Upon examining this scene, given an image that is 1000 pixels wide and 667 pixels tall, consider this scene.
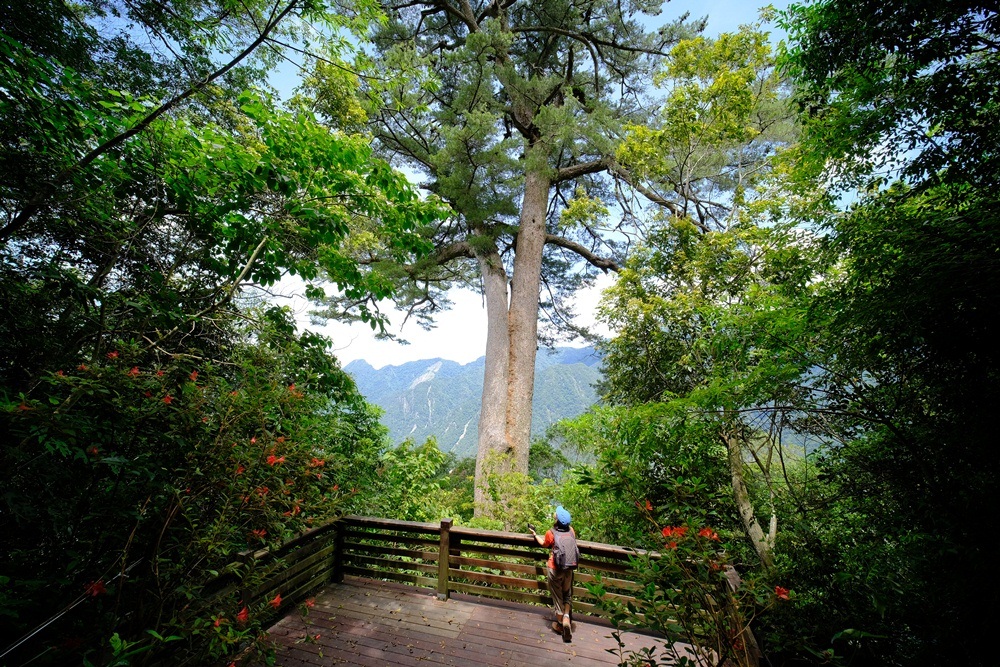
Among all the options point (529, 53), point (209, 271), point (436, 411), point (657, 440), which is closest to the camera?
point (209, 271)

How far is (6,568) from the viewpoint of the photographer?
1593mm

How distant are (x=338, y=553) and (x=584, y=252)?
311 inches

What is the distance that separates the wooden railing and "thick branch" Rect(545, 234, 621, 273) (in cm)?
678

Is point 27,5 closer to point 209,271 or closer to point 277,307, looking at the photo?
point 209,271

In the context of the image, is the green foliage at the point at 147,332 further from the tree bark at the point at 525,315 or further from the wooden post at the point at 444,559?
the tree bark at the point at 525,315

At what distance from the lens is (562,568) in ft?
11.2

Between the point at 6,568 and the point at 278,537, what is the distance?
1234 mm

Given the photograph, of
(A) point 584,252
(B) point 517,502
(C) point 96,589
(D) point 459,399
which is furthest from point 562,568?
(D) point 459,399

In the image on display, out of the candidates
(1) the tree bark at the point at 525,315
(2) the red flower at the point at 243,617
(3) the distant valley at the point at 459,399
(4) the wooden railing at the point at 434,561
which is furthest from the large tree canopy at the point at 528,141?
A: (3) the distant valley at the point at 459,399

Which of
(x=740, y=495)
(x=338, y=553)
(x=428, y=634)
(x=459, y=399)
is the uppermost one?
(x=459, y=399)

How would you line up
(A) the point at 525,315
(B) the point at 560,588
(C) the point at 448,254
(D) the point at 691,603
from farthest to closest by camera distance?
(C) the point at 448,254, (A) the point at 525,315, (B) the point at 560,588, (D) the point at 691,603

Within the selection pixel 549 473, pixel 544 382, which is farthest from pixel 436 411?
pixel 549 473

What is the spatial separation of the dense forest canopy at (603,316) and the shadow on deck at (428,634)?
1.90 ft

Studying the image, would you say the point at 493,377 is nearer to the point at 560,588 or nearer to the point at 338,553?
the point at 338,553
